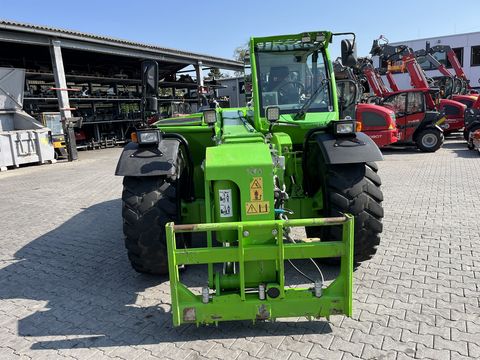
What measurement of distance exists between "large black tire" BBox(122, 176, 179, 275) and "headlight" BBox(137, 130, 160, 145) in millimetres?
363

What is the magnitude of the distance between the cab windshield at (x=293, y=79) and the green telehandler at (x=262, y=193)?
0.04 ft

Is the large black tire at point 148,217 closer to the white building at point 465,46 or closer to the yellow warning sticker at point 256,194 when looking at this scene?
the yellow warning sticker at point 256,194

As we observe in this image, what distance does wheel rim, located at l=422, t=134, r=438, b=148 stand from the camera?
43.5ft

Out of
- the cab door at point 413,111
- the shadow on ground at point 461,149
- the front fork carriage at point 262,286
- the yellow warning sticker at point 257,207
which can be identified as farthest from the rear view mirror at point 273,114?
the cab door at point 413,111

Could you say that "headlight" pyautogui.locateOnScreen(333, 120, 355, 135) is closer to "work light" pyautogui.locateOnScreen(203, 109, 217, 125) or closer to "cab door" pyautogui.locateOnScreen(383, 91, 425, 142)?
"work light" pyautogui.locateOnScreen(203, 109, 217, 125)

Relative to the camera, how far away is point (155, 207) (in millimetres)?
3826

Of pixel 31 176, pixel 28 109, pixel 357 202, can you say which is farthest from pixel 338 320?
pixel 28 109

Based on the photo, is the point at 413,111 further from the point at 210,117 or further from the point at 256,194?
the point at 256,194

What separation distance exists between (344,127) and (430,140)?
10742mm

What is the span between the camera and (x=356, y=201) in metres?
3.86

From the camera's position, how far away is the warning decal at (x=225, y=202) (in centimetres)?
318

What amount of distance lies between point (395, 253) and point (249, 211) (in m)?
2.40

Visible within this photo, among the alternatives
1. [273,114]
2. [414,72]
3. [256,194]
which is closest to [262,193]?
[256,194]

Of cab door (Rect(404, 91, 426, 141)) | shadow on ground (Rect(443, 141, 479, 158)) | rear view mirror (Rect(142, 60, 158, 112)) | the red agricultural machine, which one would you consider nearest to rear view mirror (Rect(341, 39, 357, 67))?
rear view mirror (Rect(142, 60, 158, 112))
